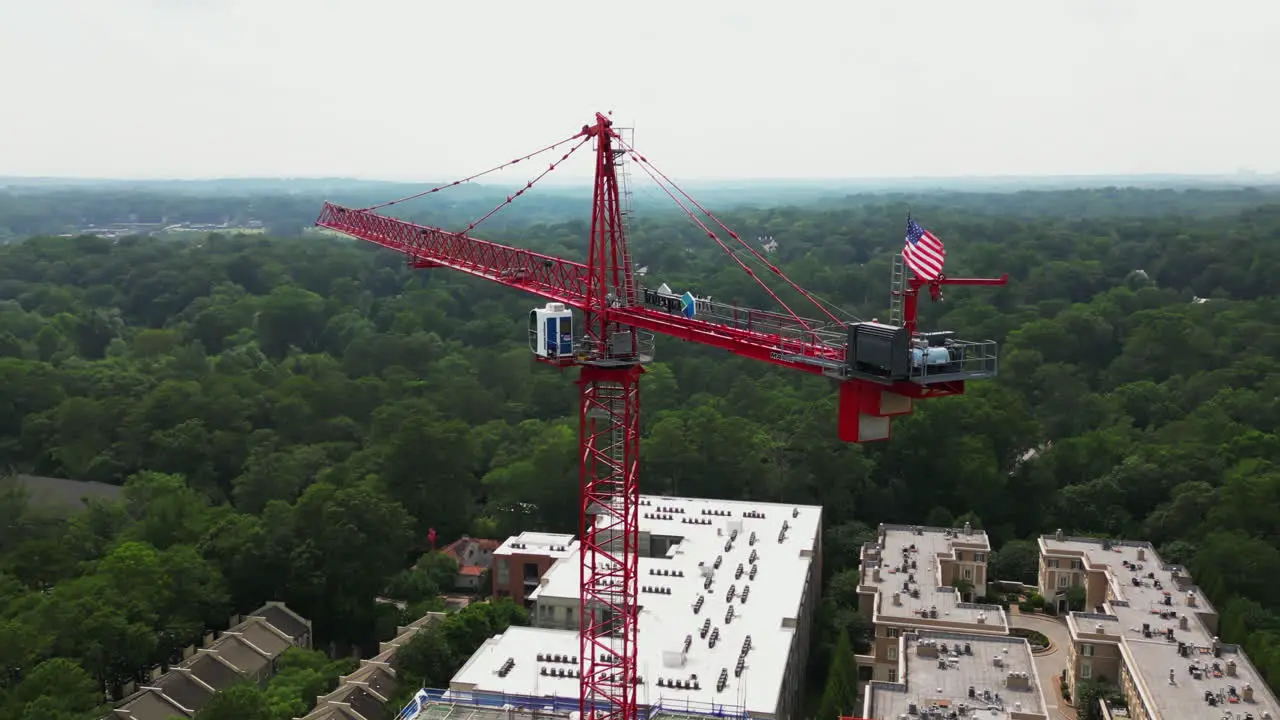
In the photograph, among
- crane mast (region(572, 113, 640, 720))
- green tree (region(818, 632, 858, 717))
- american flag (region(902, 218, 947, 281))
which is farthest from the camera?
green tree (region(818, 632, 858, 717))

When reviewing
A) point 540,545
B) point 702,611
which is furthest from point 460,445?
point 702,611

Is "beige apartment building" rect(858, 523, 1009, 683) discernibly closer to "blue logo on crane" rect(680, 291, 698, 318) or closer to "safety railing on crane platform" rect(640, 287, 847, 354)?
"safety railing on crane platform" rect(640, 287, 847, 354)

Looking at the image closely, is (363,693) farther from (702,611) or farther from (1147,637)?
(1147,637)

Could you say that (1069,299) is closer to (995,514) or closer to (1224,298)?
(1224,298)

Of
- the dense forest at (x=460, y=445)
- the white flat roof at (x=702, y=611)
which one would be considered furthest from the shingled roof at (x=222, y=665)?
the white flat roof at (x=702, y=611)

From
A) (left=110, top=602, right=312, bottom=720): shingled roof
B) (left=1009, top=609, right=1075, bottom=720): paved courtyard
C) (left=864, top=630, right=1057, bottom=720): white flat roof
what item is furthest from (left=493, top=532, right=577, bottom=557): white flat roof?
(left=1009, top=609, right=1075, bottom=720): paved courtyard

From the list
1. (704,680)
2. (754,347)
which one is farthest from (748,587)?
(754,347)

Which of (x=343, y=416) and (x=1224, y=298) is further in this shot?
(x=1224, y=298)
